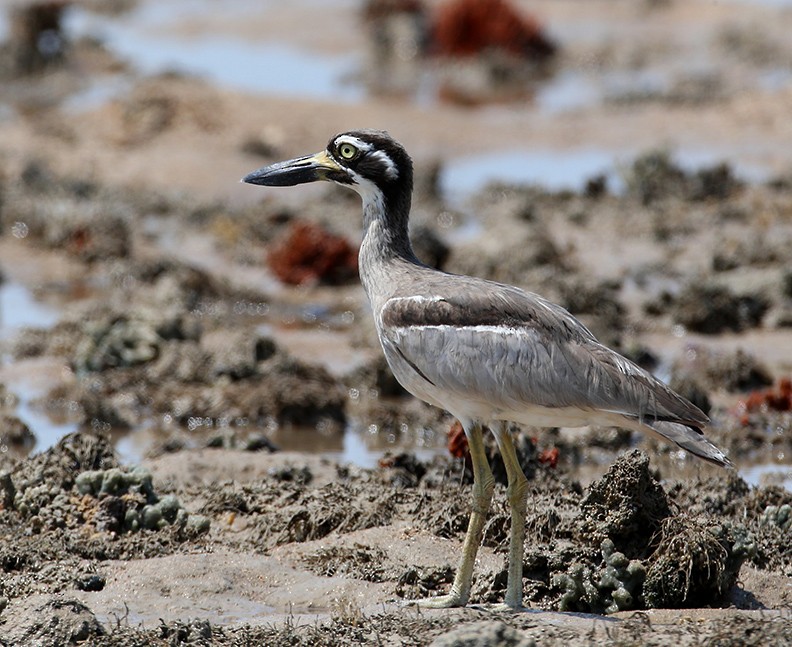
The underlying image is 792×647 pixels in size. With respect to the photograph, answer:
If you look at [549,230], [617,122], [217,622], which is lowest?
[217,622]

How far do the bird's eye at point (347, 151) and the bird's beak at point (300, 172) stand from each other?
7cm

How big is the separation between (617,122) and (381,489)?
43.1 ft

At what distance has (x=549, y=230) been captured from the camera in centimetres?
1434

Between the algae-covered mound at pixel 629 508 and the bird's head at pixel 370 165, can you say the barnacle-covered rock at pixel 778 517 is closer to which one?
the algae-covered mound at pixel 629 508

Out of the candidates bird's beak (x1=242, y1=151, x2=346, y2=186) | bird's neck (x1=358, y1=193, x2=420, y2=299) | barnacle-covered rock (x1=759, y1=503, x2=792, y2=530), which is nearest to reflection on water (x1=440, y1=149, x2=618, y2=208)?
bird's beak (x1=242, y1=151, x2=346, y2=186)

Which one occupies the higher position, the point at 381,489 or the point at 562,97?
the point at 562,97

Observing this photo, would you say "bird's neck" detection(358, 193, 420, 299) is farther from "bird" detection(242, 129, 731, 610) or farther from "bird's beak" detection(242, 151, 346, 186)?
"bird's beak" detection(242, 151, 346, 186)

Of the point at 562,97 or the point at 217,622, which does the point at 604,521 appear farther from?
the point at 562,97

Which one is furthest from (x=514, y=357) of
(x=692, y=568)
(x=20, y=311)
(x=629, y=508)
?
(x=20, y=311)

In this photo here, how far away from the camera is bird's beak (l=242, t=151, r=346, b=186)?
23.1 ft

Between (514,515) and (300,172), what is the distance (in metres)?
2.12

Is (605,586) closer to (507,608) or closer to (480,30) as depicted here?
(507,608)

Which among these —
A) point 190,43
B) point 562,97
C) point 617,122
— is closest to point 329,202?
point 617,122

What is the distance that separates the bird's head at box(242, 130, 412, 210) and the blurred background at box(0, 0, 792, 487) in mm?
2135
